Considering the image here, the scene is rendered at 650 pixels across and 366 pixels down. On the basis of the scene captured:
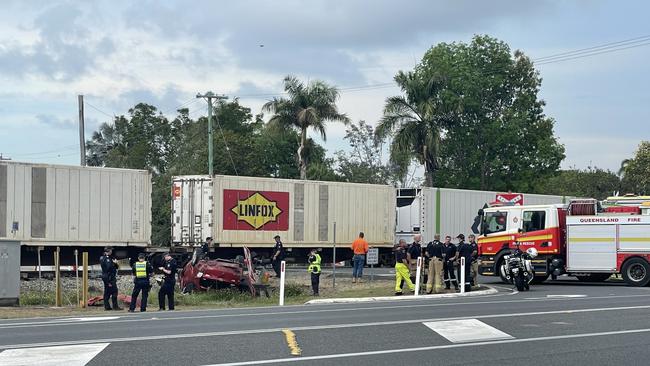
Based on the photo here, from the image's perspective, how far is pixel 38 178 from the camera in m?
29.0

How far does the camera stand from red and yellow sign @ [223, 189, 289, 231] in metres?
33.7

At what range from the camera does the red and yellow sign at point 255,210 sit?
3366 centimetres

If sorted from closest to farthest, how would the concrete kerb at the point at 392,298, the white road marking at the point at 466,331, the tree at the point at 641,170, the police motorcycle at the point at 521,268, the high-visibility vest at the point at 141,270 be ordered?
the white road marking at the point at 466,331 → the high-visibility vest at the point at 141,270 → the concrete kerb at the point at 392,298 → the police motorcycle at the point at 521,268 → the tree at the point at 641,170

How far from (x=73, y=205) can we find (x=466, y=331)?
1910cm

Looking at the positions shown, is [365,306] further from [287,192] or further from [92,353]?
[287,192]

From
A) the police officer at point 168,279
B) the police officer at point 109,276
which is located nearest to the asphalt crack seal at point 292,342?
the police officer at point 168,279

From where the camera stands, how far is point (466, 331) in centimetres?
1369

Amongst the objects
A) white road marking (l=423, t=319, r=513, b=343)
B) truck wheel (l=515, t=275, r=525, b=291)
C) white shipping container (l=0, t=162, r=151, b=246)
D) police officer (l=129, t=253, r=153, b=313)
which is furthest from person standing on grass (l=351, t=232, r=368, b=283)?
white road marking (l=423, t=319, r=513, b=343)

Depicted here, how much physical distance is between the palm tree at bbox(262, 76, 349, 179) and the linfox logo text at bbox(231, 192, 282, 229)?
54.0 feet

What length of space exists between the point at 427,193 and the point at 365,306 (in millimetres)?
20549

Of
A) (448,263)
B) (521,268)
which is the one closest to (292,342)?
(448,263)

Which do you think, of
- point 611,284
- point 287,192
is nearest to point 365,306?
point 611,284

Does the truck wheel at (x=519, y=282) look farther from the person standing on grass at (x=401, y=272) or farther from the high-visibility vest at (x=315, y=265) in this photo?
the high-visibility vest at (x=315, y=265)

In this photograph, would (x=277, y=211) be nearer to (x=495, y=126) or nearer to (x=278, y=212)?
(x=278, y=212)
